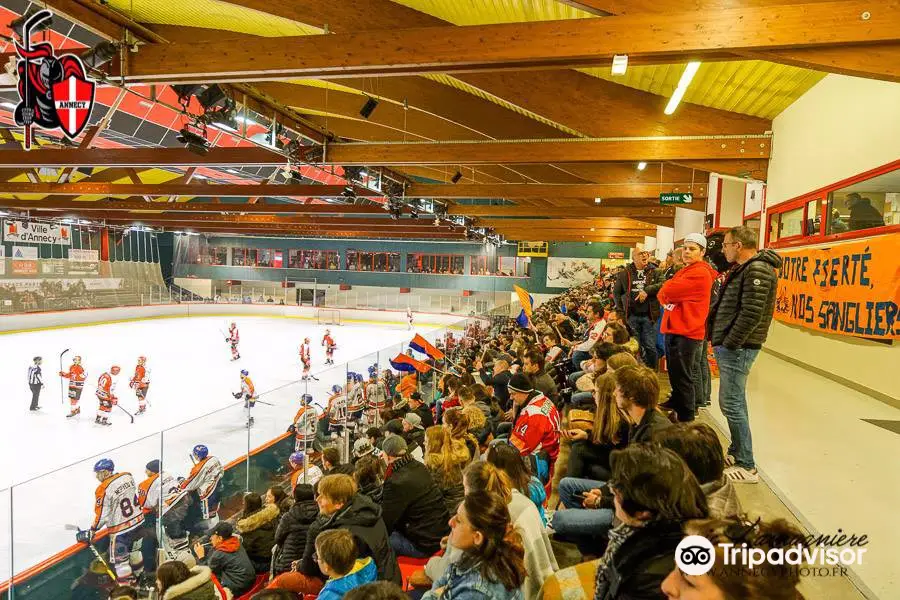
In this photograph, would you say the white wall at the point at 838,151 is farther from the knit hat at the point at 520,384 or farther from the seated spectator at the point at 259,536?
the seated spectator at the point at 259,536

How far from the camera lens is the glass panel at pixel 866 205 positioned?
190 inches

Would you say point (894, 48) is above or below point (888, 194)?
above

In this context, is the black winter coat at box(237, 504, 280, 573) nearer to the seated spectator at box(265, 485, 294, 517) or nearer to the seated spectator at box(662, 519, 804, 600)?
the seated spectator at box(265, 485, 294, 517)

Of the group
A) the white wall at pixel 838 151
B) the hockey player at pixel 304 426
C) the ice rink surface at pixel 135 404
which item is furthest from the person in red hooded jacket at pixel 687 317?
the hockey player at pixel 304 426

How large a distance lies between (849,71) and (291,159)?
7.40 m

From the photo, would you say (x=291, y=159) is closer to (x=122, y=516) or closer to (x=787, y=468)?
(x=122, y=516)

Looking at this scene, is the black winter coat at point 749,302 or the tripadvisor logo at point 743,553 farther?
the black winter coat at point 749,302

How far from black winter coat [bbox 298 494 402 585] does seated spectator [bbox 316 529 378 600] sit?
0.21 m

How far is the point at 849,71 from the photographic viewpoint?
147 inches

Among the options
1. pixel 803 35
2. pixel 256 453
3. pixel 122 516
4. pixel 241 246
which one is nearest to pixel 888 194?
pixel 803 35

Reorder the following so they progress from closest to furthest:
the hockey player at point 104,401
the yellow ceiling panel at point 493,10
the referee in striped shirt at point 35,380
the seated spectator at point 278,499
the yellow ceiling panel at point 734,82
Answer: the seated spectator at point 278,499 → the yellow ceiling panel at point 493,10 → the yellow ceiling panel at point 734,82 → the hockey player at point 104,401 → the referee in striped shirt at point 35,380

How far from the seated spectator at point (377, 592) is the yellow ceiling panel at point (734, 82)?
19.7 ft

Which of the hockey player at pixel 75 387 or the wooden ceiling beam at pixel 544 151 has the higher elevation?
the wooden ceiling beam at pixel 544 151

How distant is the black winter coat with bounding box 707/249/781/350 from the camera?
10.5ft
